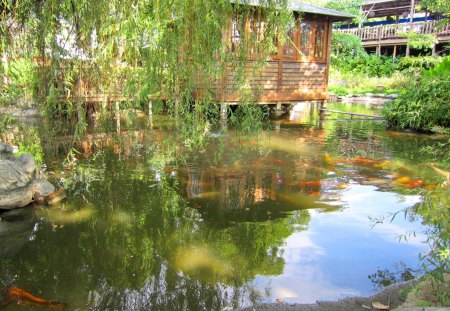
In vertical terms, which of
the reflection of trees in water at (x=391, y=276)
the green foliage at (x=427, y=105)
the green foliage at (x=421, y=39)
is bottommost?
the reflection of trees in water at (x=391, y=276)

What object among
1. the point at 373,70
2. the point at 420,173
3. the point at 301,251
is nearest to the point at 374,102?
the point at 373,70

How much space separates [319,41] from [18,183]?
474 inches

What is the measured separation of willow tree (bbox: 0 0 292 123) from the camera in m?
2.88

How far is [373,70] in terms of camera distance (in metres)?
27.6

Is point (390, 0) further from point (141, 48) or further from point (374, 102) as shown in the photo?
point (141, 48)

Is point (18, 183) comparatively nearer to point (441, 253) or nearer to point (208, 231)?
point (208, 231)

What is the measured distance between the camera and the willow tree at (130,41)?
2879 millimetres

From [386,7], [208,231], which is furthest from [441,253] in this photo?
[386,7]

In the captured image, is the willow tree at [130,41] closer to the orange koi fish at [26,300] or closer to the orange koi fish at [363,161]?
the orange koi fish at [26,300]

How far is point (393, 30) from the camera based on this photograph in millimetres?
27078

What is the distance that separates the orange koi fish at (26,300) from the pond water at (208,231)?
8cm

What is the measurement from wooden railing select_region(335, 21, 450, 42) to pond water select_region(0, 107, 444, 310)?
18249 mm

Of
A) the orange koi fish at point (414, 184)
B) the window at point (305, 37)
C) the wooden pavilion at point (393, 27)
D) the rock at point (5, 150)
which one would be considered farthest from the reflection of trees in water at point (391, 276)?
the wooden pavilion at point (393, 27)

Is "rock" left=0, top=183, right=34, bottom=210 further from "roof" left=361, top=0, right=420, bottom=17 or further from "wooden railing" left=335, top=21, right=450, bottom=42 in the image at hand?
"roof" left=361, top=0, right=420, bottom=17
